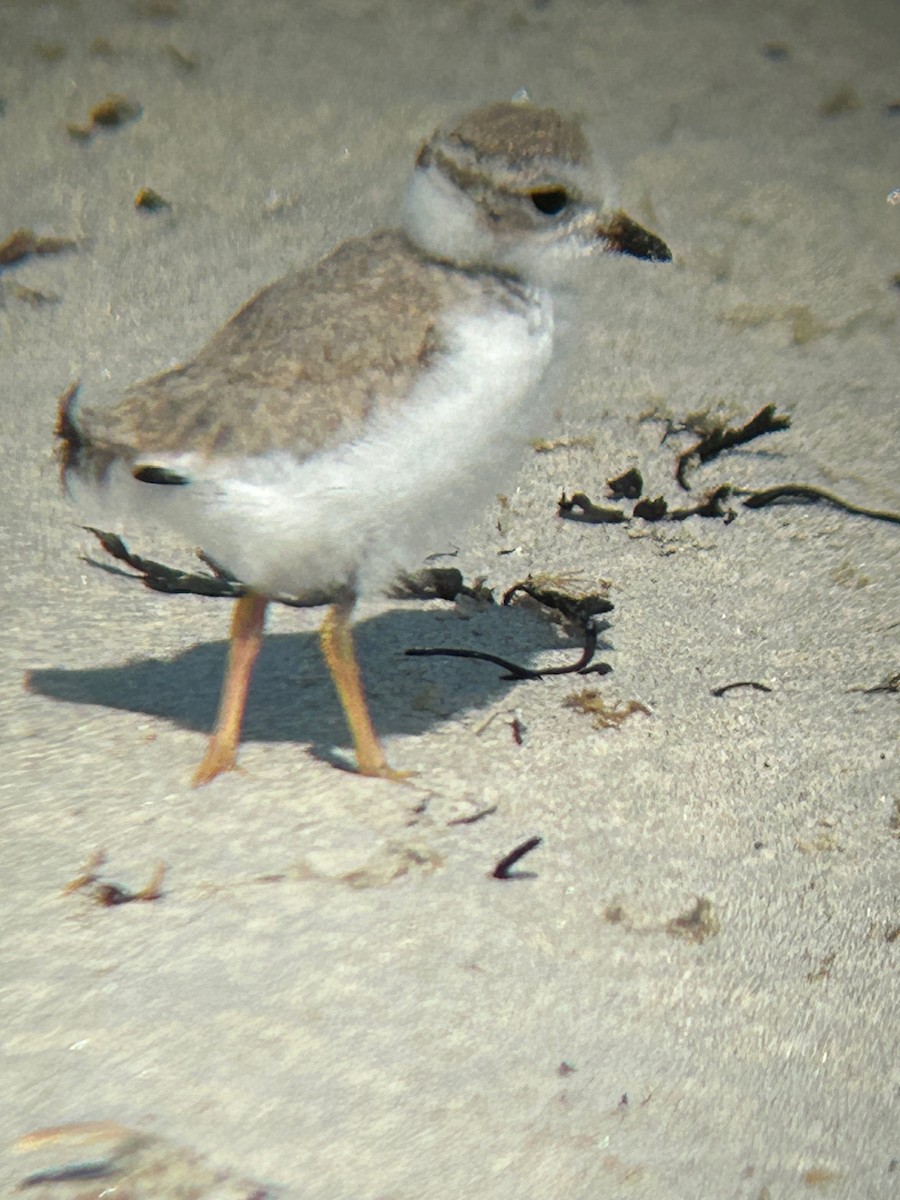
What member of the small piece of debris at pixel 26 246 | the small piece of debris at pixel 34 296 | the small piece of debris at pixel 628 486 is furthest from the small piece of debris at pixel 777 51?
the small piece of debris at pixel 34 296

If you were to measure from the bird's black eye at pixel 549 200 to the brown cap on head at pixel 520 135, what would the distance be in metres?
0.06

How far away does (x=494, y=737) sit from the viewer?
2.49 meters

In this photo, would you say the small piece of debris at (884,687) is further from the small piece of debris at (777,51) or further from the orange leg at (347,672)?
the small piece of debris at (777,51)

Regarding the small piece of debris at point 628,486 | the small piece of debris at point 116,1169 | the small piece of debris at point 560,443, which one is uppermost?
the small piece of debris at point 560,443

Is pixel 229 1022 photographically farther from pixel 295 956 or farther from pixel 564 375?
pixel 564 375

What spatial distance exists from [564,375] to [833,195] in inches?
97.0

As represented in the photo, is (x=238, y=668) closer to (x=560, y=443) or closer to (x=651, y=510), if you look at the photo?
(x=651, y=510)

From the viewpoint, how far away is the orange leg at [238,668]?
2.33m

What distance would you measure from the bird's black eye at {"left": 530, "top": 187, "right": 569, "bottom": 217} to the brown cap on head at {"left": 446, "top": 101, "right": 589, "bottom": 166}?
0.06 metres

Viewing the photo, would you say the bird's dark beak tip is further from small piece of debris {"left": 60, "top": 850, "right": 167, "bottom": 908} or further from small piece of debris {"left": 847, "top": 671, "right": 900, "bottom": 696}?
small piece of debris {"left": 60, "top": 850, "right": 167, "bottom": 908}

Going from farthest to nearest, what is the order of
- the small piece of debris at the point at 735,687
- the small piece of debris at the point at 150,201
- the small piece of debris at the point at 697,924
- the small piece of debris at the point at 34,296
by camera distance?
the small piece of debris at the point at 150,201 < the small piece of debris at the point at 34,296 < the small piece of debris at the point at 735,687 < the small piece of debris at the point at 697,924

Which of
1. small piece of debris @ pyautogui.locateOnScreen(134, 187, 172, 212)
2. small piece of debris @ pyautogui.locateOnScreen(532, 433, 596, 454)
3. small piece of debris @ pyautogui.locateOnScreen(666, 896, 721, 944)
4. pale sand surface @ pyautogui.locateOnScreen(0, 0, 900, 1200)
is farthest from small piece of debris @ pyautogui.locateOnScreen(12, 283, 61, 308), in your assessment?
small piece of debris @ pyautogui.locateOnScreen(666, 896, 721, 944)

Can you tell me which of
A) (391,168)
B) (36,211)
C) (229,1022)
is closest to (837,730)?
(229,1022)

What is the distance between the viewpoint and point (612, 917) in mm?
2047
